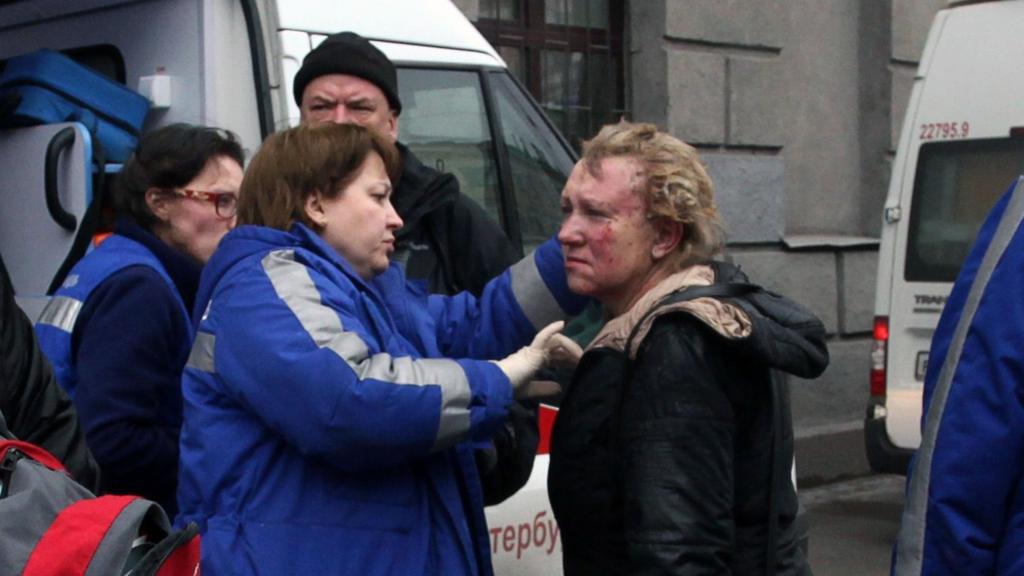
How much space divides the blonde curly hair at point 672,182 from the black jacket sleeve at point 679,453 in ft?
0.69

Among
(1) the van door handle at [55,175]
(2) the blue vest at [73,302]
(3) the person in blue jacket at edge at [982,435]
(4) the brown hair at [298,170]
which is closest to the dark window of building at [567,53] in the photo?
(1) the van door handle at [55,175]

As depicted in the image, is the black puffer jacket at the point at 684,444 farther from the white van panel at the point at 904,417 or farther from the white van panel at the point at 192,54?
the white van panel at the point at 904,417

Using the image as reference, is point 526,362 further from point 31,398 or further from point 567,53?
point 567,53

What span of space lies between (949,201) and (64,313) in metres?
5.15

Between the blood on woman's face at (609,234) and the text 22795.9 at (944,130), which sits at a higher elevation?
the blood on woman's face at (609,234)

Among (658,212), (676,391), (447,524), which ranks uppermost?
(658,212)

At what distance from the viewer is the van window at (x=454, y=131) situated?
4.32 meters

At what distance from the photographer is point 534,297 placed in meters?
2.79

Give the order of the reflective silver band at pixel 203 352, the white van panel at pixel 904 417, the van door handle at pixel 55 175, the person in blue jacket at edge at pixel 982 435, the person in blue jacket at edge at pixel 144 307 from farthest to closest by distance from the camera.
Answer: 1. the white van panel at pixel 904 417
2. the van door handle at pixel 55 175
3. the person in blue jacket at edge at pixel 144 307
4. the reflective silver band at pixel 203 352
5. the person in blue jacket at edge at pixel 982 435

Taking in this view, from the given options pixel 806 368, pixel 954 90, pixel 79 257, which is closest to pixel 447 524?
pixel 806 368

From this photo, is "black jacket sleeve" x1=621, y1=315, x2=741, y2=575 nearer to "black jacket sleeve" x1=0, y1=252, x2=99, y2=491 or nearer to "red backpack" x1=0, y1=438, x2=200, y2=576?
"red backpack" x1=0, y1=438, x2=200, y2=576

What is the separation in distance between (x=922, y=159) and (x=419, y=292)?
16.7 ft

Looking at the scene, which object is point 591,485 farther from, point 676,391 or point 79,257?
point 79,257

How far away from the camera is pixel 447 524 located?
2.50 meters
